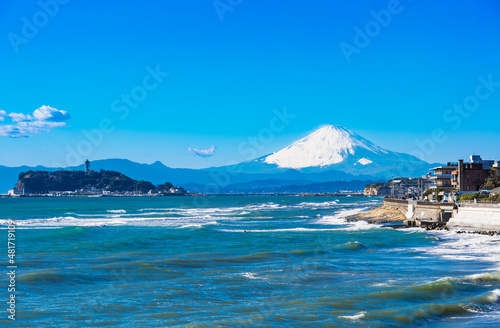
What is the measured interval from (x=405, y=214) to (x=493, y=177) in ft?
50.9

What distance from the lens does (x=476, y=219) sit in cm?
4347

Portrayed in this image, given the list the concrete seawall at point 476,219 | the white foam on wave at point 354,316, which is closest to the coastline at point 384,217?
the concrete seawall at point 476,219

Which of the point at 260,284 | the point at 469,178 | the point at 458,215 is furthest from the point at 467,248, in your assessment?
the point at 469,178

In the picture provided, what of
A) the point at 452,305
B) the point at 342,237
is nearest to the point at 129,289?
the point at 452,305

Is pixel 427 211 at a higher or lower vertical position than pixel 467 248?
higher

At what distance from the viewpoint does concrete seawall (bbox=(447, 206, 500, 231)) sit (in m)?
41.1

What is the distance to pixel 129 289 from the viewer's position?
22.8m

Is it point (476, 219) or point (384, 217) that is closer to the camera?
point (476, 219)

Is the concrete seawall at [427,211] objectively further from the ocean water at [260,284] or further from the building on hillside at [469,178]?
the building on hillside at [469,178]

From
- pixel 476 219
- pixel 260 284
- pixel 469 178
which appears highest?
pixel 469 178

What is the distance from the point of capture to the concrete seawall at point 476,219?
41.1 metres

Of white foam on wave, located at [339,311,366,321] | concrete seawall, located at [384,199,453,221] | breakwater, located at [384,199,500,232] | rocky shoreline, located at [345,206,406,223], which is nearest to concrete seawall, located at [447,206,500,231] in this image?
breakwater, located at [384,199,500,232]

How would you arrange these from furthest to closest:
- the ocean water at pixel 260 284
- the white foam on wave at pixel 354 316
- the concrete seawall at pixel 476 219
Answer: the concrete seawall at pixel 476 219 → the ocean water at pixel 260 284 → the white foam on wave at pixel 354 316

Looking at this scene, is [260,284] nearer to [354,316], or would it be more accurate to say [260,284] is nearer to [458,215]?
[354,316]
